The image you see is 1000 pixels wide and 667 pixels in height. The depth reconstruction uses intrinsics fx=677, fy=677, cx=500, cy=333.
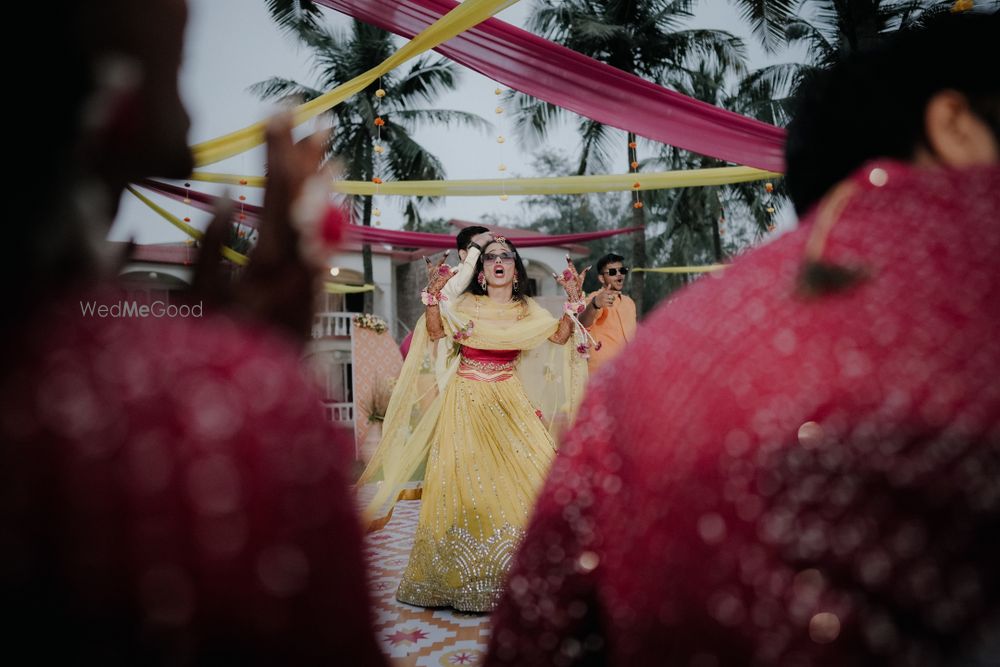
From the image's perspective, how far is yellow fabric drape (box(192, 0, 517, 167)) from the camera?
8.40 feet

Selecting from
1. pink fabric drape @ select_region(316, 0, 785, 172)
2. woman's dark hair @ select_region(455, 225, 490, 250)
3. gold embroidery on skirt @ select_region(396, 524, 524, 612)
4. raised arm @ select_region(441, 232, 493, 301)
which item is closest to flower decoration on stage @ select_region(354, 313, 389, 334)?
woman's dark hair @ select_region(455, 225, 490, 250)

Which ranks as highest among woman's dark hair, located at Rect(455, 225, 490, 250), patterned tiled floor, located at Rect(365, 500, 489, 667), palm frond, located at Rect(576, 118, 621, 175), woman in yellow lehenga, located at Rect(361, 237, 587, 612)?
palm frond, located at Rect(576, 118, 621, 175)

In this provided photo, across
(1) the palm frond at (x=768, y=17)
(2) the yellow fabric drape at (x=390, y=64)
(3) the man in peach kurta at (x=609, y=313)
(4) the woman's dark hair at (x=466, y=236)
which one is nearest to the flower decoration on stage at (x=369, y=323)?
(3) the man in peach kurta at (x=609, y=313)

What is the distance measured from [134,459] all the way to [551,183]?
14.3 ft

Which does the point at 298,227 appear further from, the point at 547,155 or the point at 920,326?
the point at 547,155

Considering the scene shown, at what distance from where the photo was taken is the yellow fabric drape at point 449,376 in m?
3.68

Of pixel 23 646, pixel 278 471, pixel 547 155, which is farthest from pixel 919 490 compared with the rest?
pixel 547 155

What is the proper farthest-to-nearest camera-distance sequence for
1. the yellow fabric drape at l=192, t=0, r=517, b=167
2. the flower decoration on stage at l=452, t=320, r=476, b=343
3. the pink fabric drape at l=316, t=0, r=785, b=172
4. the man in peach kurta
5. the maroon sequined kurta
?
1. the man in peach kurta
2. the flower decoration on stage at l=452, t=320, r=476, b=343
3. the pink fabric drape at l=316, t=0, r=785, b=172
4. the yellow fabric drape at l=192, t=0, r=517, b=167
5. the maroon sequined kurta

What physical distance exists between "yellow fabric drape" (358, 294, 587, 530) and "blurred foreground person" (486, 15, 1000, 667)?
3.04 metres

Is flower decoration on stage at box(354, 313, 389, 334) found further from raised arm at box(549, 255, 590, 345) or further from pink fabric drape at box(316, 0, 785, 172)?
pink fabric drape at box(316, 0, 785, 172)

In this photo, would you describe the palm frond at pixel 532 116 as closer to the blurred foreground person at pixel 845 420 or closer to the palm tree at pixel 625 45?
the palm tree at pixel 625 45

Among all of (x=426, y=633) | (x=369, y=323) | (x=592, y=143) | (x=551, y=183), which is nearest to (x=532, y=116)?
(x=592, y=143)

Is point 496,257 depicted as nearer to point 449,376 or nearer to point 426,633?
point 449,376

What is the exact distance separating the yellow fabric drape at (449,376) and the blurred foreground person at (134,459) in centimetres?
321
